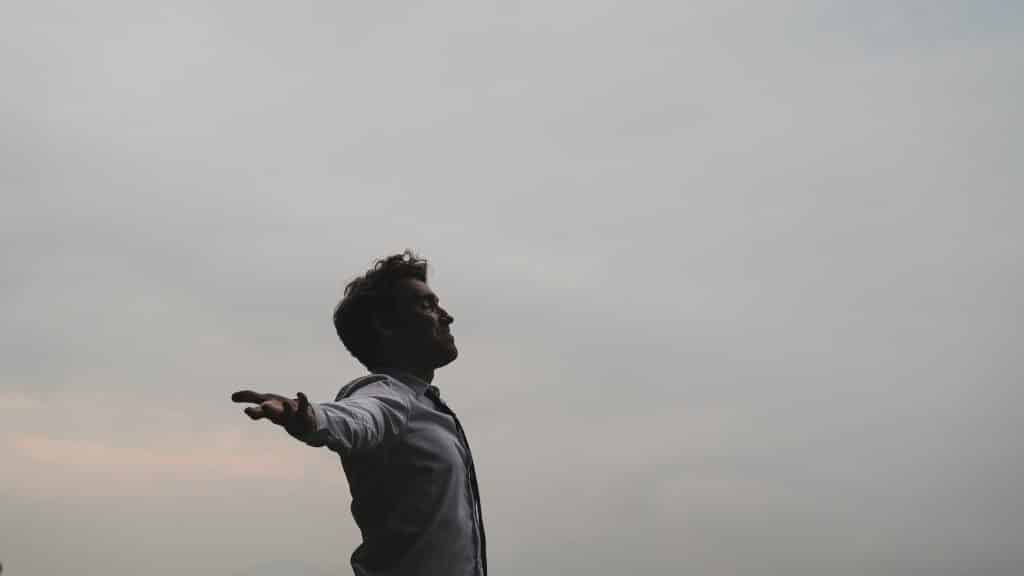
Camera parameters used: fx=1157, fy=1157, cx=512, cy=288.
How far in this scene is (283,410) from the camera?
Result: 15.2 feet

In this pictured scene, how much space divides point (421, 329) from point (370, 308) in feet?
1.30

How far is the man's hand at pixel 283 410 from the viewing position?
4500mm

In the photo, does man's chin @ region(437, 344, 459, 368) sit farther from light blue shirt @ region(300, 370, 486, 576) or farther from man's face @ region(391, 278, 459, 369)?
light blue shirt @ region(300, 370, 486, 576)

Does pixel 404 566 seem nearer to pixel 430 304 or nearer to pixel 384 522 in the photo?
pixel 384 522

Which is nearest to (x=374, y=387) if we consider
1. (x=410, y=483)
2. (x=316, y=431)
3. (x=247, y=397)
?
(x=410, y=483)

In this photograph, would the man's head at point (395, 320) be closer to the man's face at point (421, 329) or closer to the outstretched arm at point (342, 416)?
the man's face at point (421, 329)

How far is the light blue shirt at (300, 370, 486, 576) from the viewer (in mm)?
6133

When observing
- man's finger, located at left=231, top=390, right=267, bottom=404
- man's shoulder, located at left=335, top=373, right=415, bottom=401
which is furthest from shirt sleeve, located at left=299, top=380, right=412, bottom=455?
man's finger, located at left=231, top=390, right=267, bottom=404

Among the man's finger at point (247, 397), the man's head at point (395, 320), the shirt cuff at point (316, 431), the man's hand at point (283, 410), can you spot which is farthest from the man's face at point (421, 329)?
the man's finger at point (247, 397)

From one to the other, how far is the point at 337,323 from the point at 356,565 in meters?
1.71

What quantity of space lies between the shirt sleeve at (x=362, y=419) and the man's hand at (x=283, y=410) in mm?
78

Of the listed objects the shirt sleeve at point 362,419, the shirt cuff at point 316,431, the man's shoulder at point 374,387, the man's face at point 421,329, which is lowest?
the shirt cuff at point 316,431

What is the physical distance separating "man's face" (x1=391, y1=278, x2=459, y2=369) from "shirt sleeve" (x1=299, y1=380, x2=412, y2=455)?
52 centimetres

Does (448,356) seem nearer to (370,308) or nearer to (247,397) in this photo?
(370,308)
